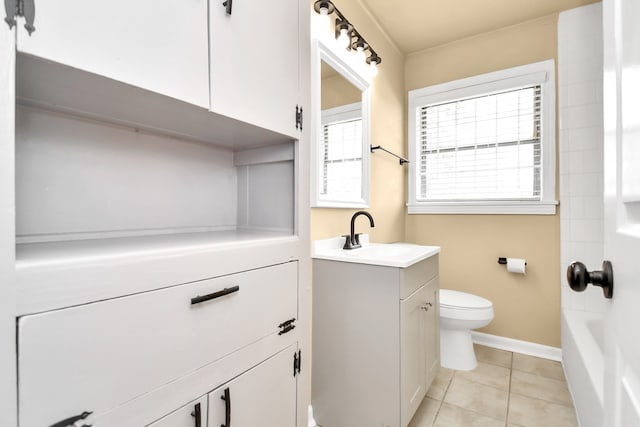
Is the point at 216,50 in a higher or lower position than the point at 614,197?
higher

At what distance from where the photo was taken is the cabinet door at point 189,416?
691 millimetres

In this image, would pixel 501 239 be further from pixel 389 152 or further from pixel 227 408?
pixel 227 408

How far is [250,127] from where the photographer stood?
0.95m

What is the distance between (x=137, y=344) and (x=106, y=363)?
0.06 meters

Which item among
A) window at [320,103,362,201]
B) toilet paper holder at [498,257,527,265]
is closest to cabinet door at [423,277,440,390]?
window at [320,103,362,201]

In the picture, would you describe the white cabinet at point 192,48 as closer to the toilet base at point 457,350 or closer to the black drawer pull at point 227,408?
the black drawer pull at point 227,408

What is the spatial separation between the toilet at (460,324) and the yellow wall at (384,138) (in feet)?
2.26

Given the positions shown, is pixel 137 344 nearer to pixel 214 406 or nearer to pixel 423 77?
pixel 214 406

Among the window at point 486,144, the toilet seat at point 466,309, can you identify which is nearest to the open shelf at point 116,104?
the toilet seat at point 466,309

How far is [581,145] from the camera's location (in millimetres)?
2139

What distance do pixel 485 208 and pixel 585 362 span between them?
1.29 meters

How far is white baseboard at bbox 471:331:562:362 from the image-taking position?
88.6 inches

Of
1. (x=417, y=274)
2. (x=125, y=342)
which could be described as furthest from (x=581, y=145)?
(x=125, y=342)

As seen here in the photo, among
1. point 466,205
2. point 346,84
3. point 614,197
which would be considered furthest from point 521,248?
point 614,197
